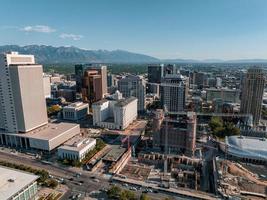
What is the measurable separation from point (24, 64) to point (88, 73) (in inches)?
2599

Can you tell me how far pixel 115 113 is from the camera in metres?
116

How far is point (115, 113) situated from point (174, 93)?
3921 centimetres

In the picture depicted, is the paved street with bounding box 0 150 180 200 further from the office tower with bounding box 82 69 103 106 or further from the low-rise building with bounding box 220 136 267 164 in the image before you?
the office tower with bounding box 82 69 103 106

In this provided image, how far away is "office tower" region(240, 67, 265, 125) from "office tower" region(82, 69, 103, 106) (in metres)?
97.4

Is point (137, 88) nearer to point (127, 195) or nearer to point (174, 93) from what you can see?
point (174, 93)

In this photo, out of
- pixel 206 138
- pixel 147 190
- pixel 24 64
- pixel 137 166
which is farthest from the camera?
pixel 206 138

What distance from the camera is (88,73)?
157 m

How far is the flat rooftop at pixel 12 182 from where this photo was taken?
2016 inches

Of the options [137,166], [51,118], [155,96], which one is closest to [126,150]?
[137,166]

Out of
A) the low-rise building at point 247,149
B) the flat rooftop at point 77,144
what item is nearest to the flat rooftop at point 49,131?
the flat rooftop at point 77,144


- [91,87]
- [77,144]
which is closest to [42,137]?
[77,144]

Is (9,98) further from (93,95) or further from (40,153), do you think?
(93,95)

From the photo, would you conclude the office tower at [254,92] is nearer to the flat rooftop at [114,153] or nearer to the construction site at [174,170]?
the construction site at [174,170]

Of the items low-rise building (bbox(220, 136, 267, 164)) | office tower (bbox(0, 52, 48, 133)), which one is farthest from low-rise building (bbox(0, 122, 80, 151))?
low-rise building (bbox(220, 136, 267, 164))
